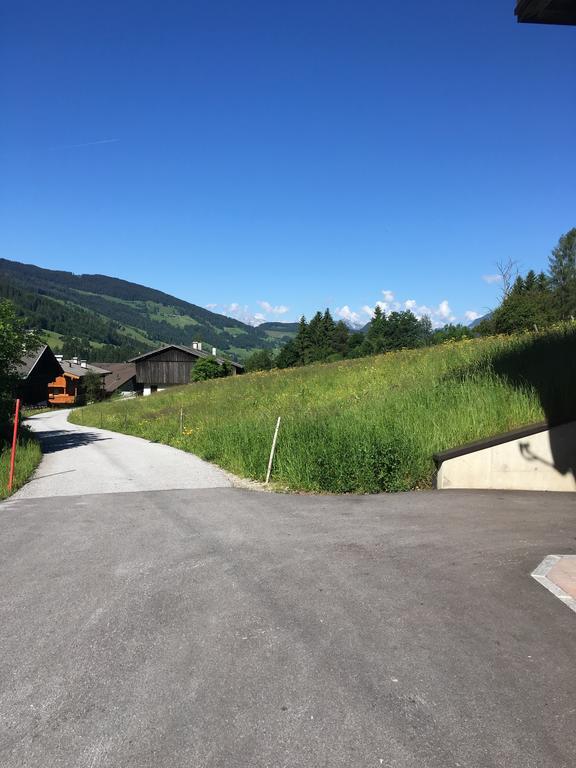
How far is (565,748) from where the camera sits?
268 cm

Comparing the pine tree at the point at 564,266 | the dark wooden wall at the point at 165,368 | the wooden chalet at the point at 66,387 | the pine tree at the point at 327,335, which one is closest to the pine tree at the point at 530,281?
the pine tree at the point at 564,266

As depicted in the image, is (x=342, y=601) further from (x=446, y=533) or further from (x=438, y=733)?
(x=446, y=533)

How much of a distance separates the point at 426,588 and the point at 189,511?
4298mm

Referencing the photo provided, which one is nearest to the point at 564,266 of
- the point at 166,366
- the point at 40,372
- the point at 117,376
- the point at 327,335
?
the point at 327,335

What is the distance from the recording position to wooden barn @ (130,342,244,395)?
82875 millimetres

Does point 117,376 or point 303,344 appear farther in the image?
point 117,376

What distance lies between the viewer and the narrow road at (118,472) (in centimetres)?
1030

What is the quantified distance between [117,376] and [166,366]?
138 feet

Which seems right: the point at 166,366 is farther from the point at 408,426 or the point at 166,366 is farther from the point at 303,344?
the point at 408,426

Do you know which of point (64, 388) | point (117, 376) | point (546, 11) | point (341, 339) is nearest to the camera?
point (546, 11)

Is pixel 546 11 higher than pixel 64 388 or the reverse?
higher

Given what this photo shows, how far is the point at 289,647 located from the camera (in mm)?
3701

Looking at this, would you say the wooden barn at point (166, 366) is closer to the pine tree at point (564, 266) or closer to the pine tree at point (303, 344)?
the pine tree at point (303, 344)

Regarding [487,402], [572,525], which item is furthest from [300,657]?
[487,402]
